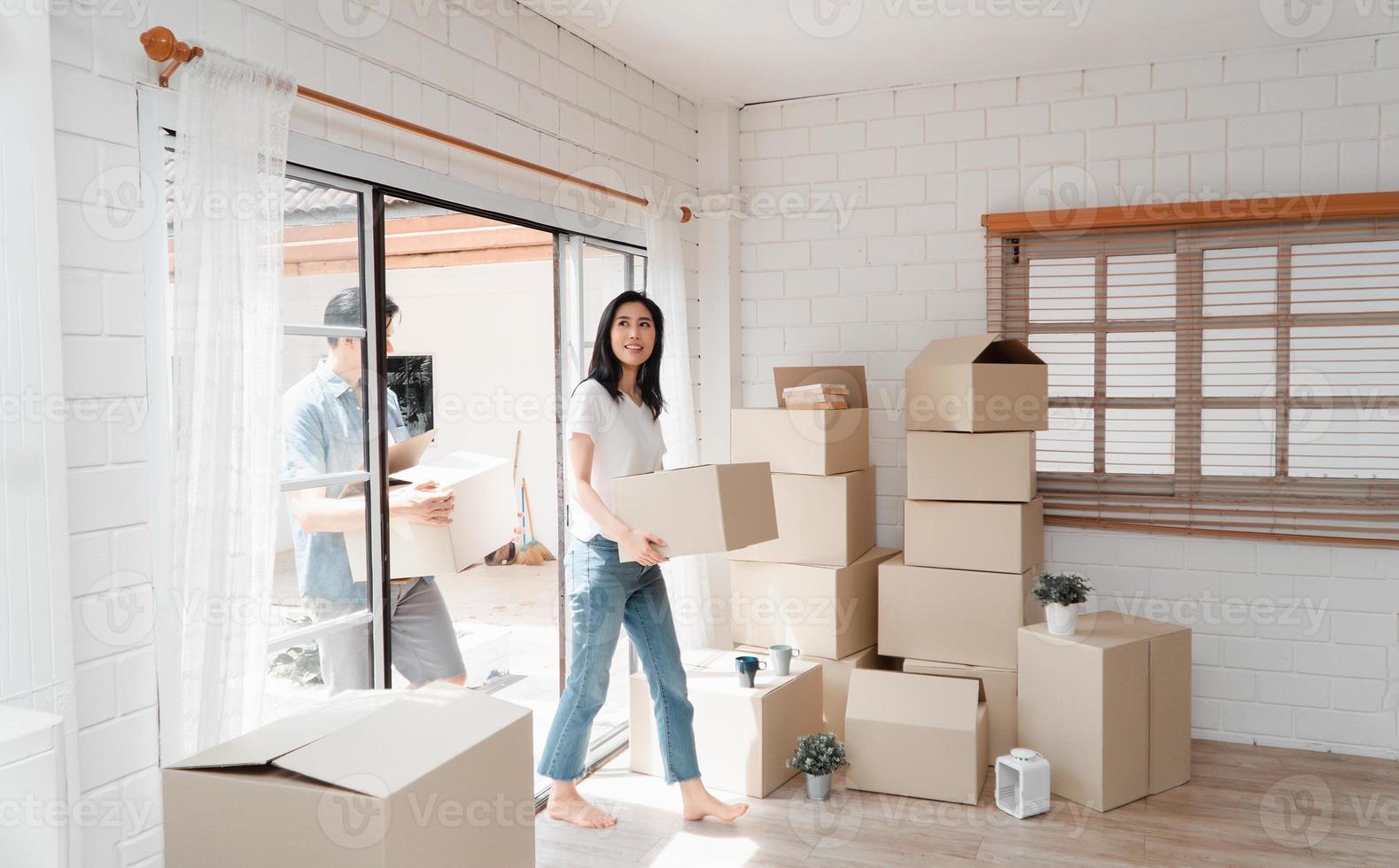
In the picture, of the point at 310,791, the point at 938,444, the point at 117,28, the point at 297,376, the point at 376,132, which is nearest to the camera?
the point at 310,791

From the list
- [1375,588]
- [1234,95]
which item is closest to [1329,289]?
[1234,95]

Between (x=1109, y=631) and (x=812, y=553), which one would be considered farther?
(x=812, y=553)

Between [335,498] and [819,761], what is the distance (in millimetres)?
1689

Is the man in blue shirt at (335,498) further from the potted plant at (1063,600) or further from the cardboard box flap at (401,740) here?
the potted plant at (1063,600)

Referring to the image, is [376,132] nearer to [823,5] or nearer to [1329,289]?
[823,5]

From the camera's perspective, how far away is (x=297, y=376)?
228 cm

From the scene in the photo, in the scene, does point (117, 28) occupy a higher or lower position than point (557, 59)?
lower

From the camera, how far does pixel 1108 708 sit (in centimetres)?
304

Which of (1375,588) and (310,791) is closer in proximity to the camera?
(310,791)

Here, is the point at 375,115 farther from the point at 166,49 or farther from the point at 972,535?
the point at 972,535

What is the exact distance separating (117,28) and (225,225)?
38cm

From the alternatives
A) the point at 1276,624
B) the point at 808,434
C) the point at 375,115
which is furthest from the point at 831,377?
the point at 375,115

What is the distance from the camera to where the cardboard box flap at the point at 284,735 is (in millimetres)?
1396

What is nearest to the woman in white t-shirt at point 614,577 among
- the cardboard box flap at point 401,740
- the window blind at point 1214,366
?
the cardboard box flap at point 401,740
